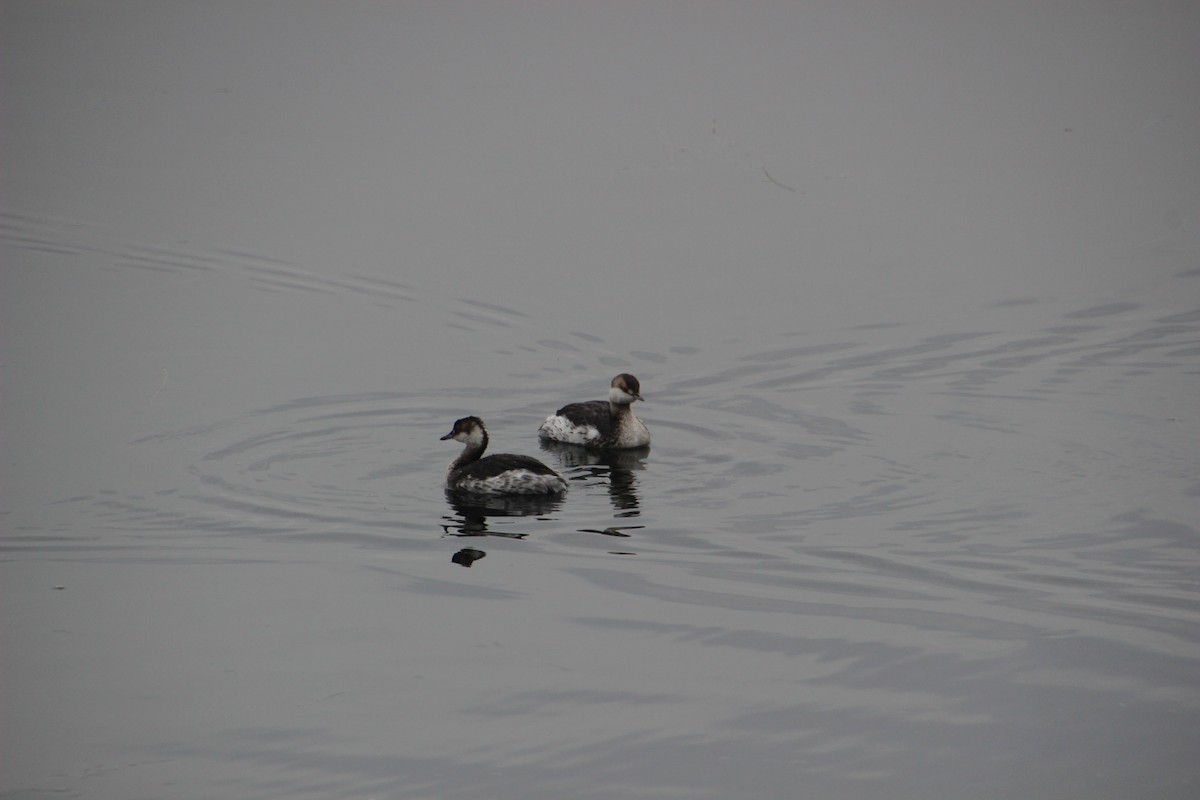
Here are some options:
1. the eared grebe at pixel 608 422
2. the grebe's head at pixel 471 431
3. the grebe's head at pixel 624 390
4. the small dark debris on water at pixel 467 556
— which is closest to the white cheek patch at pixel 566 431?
the eared grebe at pixel 608 422

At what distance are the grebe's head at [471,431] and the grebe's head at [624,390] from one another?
154cm

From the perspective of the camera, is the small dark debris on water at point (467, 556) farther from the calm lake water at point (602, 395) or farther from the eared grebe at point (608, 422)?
the eared grebe at point (608, 422)

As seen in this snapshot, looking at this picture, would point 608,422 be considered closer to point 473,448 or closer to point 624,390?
point 624,390

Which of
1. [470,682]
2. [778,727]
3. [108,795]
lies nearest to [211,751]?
[108,795]

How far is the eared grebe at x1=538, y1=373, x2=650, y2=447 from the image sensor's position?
14.9m

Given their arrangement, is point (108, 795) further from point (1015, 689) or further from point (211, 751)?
point (1015, 689)

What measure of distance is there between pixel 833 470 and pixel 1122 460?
2.42 m

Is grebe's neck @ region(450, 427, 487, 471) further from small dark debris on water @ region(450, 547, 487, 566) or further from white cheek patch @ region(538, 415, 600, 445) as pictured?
small dark debris on water @ region(450, 547, 487, 566)

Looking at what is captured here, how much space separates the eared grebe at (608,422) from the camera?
14898 mm

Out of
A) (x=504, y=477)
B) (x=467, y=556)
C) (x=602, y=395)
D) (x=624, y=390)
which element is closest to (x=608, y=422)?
(x=624, y=390)

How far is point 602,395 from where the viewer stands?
1627 centimetres

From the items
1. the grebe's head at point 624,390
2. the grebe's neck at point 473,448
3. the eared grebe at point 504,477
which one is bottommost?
the eared grebe at point 504,477

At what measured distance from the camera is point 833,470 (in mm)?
13617

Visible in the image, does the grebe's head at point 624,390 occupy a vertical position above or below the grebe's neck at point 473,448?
above
